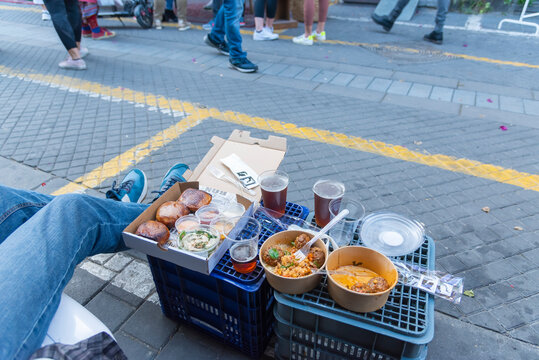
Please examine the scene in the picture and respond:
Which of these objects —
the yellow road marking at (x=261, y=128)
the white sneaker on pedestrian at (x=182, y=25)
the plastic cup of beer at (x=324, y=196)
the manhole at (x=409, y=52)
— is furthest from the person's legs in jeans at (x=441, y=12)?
the plastic cup of beer at (x=324, y=196)

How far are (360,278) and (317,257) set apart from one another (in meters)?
0.19

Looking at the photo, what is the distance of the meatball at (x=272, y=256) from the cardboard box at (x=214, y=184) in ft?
0.65

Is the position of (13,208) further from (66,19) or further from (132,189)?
(66,19)

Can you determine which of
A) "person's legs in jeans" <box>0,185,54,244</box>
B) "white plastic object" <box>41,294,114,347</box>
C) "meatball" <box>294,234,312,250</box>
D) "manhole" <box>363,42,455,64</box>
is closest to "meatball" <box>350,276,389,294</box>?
"meatball" <box>294,234,312,250</box>

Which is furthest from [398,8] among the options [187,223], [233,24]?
[187,223]

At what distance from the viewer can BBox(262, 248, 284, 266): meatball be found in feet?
4.98

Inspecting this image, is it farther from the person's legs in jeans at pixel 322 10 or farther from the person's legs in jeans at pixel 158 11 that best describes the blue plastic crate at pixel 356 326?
the person's legs in jeans at pixel 158 11

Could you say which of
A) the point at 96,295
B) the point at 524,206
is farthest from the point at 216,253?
the point at 524,206

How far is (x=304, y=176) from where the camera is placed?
3.22 meters

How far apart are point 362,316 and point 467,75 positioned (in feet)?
17.1

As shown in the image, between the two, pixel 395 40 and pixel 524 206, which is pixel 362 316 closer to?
pixel 524 206

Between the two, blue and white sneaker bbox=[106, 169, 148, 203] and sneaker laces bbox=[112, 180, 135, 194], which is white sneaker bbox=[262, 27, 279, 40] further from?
sneaker laces bbox=[112, 180, 135, 194]

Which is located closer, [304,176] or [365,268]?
[365,268]

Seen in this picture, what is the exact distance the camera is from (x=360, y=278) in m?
1.46
